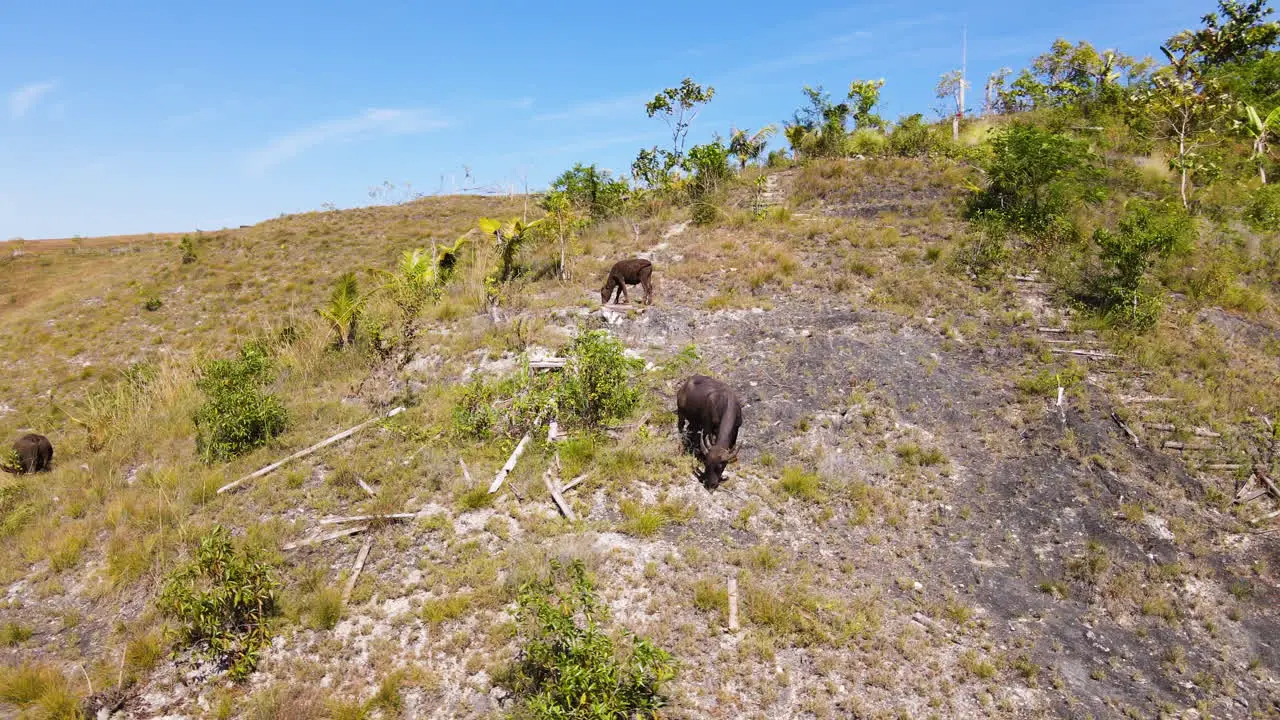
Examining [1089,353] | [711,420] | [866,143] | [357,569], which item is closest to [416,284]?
[357,569]

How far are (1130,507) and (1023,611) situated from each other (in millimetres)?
3049

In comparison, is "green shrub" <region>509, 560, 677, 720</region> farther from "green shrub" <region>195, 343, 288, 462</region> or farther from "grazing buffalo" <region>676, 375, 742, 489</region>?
"green shrub" <region>195, 343, 288, 462</region>

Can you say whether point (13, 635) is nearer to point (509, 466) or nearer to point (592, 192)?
point (509, 466)

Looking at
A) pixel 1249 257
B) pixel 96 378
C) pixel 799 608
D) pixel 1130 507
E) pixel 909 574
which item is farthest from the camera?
pixel 96 378

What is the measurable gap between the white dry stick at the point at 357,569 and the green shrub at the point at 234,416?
14.5 feet

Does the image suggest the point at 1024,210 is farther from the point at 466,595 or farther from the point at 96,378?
the point at 96,378

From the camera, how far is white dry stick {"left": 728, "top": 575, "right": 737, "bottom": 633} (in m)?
7.17

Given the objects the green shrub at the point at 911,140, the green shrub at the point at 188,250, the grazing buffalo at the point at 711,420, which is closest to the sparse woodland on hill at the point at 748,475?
the grazing buffalo at the point at 711,420

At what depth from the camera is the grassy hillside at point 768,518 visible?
6789 mm

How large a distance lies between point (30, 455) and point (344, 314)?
6.84 metres

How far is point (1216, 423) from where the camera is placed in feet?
34.8

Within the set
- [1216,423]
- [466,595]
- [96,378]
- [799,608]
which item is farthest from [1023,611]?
[96,378]

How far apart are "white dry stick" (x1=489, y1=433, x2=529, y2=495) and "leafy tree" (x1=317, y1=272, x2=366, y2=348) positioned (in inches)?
313

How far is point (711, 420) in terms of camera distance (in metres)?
10.1
